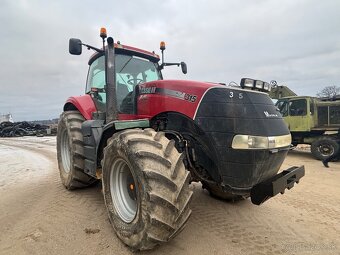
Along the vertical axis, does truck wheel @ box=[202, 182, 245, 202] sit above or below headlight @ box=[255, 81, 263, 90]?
below

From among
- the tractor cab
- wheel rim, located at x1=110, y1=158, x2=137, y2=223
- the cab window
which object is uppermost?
the tractor cab

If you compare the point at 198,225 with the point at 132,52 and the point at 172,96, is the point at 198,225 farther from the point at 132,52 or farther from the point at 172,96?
the point at 132,52

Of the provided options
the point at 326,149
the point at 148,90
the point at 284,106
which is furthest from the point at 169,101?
the point at 284,106

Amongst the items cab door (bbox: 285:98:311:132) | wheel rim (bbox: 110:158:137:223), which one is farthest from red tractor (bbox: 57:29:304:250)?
cab door (bbox: 285:98:311:132)

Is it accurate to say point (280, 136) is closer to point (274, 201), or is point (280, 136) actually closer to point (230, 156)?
point (230, 156)

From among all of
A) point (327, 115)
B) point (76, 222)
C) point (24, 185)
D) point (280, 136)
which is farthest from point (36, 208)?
point (327, 115)

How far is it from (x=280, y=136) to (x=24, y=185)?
4894mm

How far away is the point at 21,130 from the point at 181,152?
25.9 metres

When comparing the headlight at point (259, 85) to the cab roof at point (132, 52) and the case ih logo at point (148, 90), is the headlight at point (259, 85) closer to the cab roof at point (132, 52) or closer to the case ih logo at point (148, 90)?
the case ih logo at point (148, 90)

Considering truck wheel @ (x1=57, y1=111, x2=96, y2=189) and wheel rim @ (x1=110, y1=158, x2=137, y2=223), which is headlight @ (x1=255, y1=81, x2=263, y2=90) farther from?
truck wheel @ (x1=57, y1=111, x2=96, y2=189)

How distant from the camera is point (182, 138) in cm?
331

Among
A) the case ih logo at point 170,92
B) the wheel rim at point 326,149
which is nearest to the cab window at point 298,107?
the wheel rim at point 326,149

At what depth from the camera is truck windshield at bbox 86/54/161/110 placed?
4.39m

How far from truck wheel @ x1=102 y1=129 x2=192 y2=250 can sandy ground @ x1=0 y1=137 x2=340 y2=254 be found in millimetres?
327
